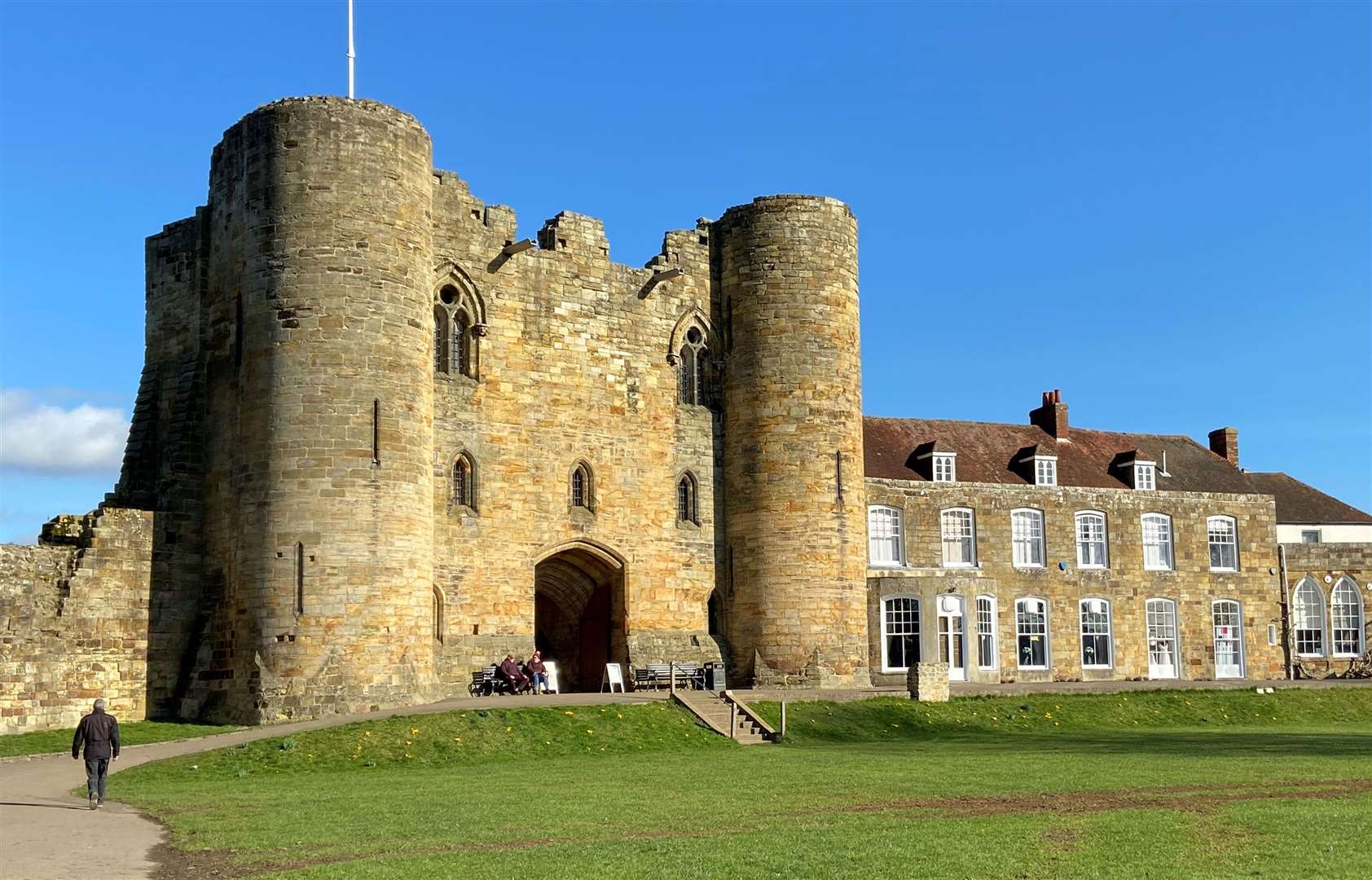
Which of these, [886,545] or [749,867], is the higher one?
[886,545]

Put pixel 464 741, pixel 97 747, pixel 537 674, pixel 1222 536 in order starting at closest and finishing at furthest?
pixel 97 747 < pixel 464 741 < pixel 537 674 < pixel 1222 536

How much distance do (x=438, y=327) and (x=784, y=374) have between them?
7.72 m

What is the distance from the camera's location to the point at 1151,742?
24.9 metres

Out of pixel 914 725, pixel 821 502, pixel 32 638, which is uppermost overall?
pixel 821 502

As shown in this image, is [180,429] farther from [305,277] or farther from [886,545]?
[886,545]

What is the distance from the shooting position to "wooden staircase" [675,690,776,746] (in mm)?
25812

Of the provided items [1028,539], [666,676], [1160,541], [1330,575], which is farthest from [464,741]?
[1330,575]

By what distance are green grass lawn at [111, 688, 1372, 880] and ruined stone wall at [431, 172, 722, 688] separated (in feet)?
16.3

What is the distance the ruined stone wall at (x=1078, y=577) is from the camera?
38.5m

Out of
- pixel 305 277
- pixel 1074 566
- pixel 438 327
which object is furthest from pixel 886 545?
pixel 305 277

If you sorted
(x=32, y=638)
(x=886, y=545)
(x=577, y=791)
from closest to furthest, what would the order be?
1. (x=577, y=791)
2. (x=32, y=638)
3. (x=886, y=545)

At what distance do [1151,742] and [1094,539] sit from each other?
16.8 m

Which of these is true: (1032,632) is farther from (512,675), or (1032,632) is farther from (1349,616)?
(512,675)

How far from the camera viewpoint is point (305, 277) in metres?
27.0
